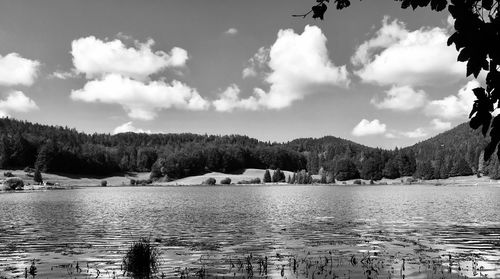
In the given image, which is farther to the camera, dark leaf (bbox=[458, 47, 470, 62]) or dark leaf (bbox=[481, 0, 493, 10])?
dark leaf (bbox=[481, 0, 493, 10])

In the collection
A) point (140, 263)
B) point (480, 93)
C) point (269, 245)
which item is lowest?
point (269, 245)

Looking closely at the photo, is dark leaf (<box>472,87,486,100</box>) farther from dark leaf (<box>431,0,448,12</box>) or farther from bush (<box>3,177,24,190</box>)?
bush (<box>3,177,24,190</box>)

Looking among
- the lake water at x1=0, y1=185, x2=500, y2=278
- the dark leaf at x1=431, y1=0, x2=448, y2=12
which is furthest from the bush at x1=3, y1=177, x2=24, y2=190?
the dark leaf at x1=431, y1=0, x2=448, y2=12

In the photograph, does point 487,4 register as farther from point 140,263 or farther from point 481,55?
point 140,263

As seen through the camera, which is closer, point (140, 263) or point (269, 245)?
point (140, 263)

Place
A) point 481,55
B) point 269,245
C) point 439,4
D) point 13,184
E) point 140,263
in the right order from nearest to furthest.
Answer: point 481,55, point 439,4, point 140,263, point 269,245, point 13,184

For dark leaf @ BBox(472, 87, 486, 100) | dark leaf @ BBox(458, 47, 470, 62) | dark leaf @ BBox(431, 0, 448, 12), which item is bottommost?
dark leaf @ BBox(472, 87, 486, 100)

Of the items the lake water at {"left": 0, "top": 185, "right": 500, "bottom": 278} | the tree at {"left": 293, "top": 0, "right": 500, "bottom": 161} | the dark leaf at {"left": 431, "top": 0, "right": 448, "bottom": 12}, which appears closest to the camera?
the tree at {"left": 293, "top": 0, "right": 500, "bottom": 161}

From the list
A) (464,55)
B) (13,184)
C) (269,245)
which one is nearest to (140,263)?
(269,245)

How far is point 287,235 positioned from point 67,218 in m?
31.3

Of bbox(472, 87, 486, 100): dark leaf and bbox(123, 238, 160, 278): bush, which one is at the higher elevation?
bbox(472, 87, 486, 100): dark leaf

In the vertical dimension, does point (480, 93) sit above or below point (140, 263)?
above

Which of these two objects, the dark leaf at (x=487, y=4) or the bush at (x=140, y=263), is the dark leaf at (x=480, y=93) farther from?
the bush at (x=140, y=263)

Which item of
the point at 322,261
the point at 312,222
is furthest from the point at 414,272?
the point at 312,222
